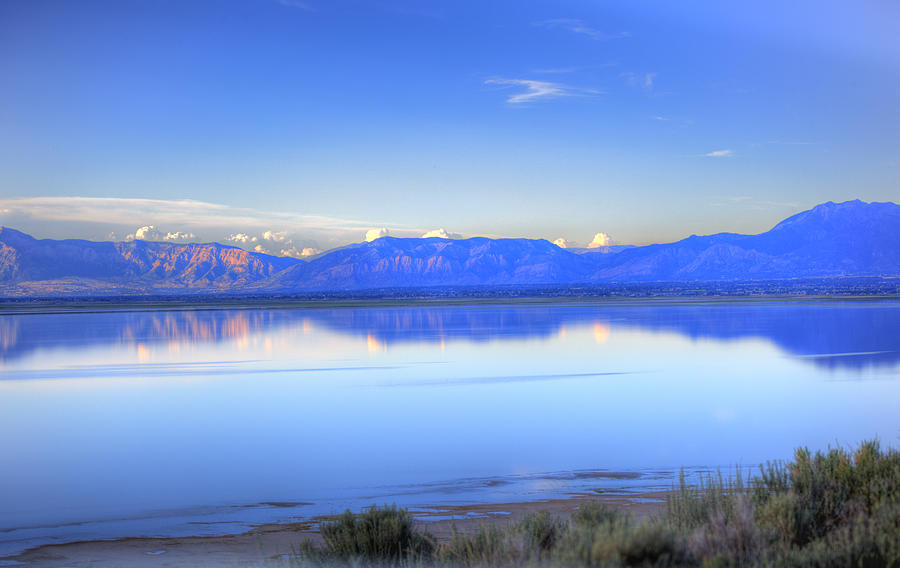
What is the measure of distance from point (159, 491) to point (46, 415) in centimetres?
721

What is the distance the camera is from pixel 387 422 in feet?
47.3

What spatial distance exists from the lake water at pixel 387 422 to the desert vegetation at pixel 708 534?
2.68 m

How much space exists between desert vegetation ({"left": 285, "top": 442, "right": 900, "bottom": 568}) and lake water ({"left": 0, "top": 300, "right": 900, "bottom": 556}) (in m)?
2.68

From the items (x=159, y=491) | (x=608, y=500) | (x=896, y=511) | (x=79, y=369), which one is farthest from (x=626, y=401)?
(x=79, y=369)

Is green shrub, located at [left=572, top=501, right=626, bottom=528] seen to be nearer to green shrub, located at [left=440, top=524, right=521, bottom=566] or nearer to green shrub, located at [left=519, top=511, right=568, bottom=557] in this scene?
green shrub, located at [left=519, top=511, right=568, bottom=557]

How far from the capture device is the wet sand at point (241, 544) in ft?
23.4

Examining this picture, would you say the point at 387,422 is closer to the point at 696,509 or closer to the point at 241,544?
the point at 241,544

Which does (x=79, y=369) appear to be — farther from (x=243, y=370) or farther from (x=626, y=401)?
(x=626, y=401)

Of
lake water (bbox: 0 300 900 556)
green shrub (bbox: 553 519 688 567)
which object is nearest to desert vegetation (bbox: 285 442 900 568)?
green shrub (bbox: 553 519 688 567)

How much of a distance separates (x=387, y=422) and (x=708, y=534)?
9.56 metres

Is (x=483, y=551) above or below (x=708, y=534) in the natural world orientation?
below

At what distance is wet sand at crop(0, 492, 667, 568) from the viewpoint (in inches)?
281

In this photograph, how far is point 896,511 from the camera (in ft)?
18.4

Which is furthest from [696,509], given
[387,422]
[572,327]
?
[572,327]
